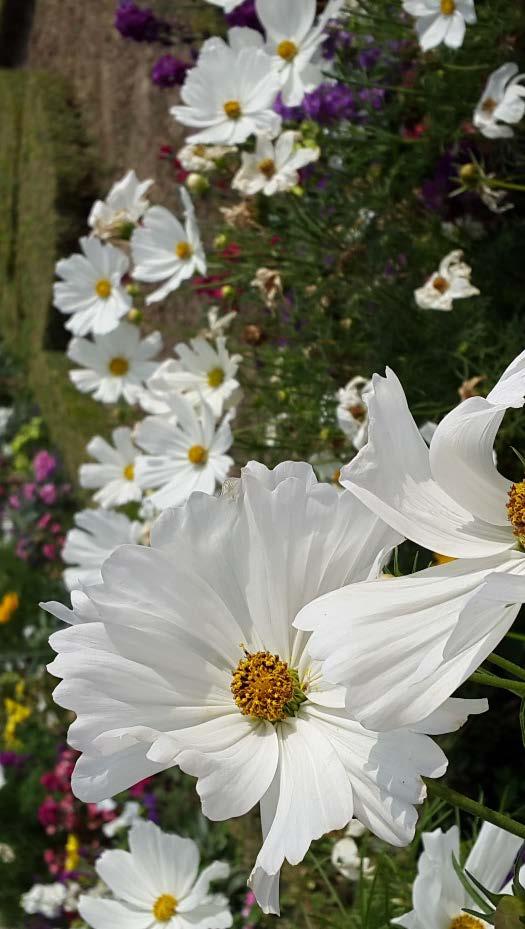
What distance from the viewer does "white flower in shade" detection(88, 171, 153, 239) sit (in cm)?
153

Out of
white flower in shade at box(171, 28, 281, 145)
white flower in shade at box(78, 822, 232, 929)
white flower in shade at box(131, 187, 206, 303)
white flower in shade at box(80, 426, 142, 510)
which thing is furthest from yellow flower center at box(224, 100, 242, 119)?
white flower in shade at box(78, 822, 232, 929)

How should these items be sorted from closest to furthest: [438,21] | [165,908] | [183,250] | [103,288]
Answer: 1. [165,908]
2. [438,21]
3. [183,250]
4. [103,288]

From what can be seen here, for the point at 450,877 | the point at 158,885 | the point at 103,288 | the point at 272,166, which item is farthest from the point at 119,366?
the point at 450,877

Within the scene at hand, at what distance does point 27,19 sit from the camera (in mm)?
4031

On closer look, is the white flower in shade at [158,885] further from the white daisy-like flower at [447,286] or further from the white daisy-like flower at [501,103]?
the white daisy-like flower at [501,103]

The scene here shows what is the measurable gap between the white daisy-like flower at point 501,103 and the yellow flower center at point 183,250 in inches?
19.2

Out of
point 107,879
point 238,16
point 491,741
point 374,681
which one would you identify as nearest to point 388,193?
point 238,16

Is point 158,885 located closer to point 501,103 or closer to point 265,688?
point 265,688

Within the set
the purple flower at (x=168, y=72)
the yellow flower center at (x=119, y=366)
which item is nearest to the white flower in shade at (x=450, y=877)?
the yellow flower center at (x=119, y=366)

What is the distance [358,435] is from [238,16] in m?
0.86

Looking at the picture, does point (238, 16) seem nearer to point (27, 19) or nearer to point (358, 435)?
point (358, 435)

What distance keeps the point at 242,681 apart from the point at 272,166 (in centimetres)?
101

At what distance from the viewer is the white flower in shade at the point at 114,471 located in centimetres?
165

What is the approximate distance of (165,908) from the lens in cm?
85
